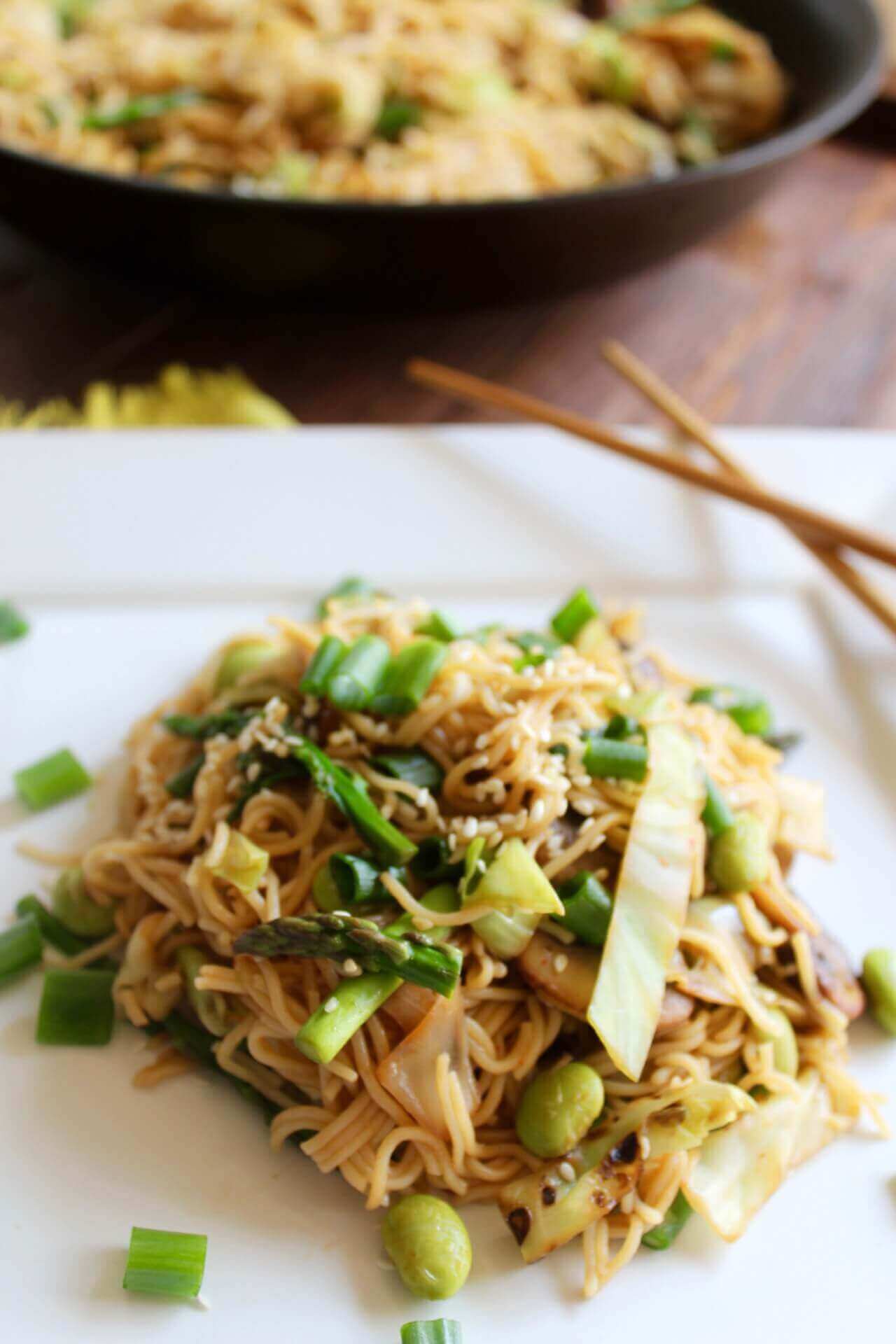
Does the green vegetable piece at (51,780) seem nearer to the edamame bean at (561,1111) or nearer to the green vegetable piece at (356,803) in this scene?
the green vegetable piece at (356,803)

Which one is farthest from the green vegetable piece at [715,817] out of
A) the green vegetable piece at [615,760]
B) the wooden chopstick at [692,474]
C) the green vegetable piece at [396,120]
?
the green vegetable piece at [396,120]

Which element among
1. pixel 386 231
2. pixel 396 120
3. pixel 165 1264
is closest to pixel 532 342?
pixel 396 120

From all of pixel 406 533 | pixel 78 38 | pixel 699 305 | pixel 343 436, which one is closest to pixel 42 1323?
pixel 406 533

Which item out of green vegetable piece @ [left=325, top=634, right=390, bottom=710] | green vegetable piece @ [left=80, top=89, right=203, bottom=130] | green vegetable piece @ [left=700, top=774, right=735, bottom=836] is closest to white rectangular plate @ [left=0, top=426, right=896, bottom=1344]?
green vegetable piece @ [left=700, top=774, right=735, bottom=836]

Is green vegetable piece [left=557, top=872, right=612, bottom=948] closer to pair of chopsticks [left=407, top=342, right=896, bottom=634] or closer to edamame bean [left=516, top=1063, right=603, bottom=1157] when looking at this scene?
edamame bean [left=516, top=1063, right=603, bottom=1157]

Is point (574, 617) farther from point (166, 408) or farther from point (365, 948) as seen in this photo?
point (166, 408)

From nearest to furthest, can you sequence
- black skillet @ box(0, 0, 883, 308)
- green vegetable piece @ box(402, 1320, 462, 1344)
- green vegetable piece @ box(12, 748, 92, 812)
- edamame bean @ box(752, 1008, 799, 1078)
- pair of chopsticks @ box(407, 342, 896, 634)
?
1. green vegetable piece @ box(402, 1320, 462, 1344)
2. edamame bean @ box(752, 1008, 799, 1078)
3. green vegetable piece @ box(12, 748, 92, 812)
4. pair of chopsticks @ box(407, 342, 896, 634)
5. black skillet @ box(0, 0, 883, 308)

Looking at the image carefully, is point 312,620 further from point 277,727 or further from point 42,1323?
point 42,1323
